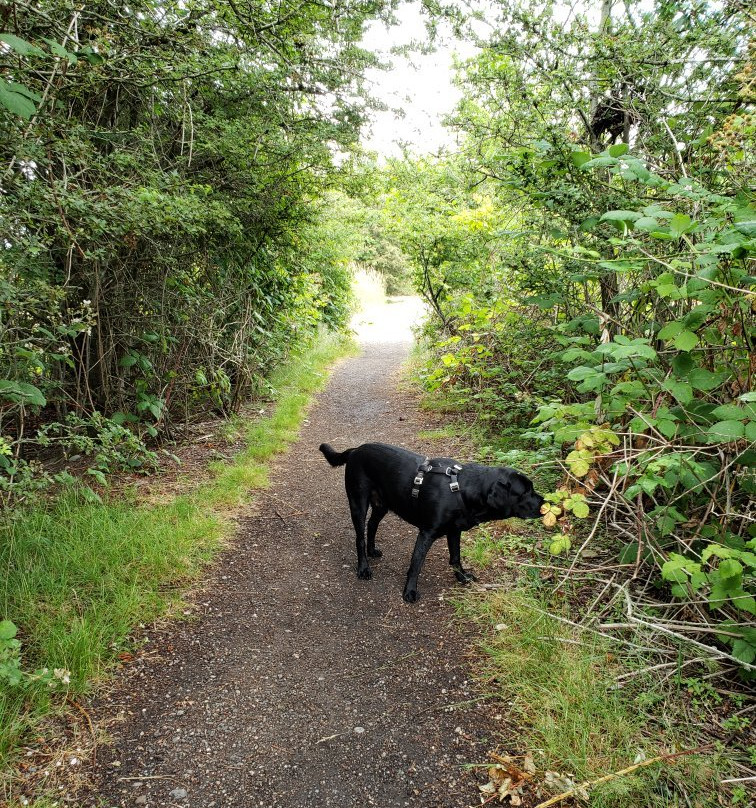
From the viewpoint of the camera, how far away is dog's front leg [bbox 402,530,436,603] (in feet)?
10.5

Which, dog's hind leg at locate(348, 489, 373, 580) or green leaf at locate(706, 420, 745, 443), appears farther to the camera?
dog's hind leg at locate(348, 489, 373, 580)

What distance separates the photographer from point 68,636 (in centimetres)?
249

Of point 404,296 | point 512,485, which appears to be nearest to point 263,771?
Result: point 512,485

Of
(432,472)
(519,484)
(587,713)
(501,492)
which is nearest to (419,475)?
(432,472)

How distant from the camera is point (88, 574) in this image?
118 inches

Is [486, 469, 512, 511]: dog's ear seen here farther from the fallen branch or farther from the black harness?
the fallen branch

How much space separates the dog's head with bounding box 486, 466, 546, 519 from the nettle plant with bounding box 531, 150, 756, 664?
1.71ft

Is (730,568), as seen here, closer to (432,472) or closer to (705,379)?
(705,379)

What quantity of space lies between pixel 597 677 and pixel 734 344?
1966 millimetres

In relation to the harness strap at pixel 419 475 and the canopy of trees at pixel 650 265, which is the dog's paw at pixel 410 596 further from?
the canopy of trees at pixel 650 265

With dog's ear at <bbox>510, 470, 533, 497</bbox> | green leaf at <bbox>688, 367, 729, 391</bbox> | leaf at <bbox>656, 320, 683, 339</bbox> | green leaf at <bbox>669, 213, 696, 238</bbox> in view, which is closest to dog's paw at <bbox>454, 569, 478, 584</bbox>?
dog's ear at <bbox>510, 470, 533, 497</bbox>

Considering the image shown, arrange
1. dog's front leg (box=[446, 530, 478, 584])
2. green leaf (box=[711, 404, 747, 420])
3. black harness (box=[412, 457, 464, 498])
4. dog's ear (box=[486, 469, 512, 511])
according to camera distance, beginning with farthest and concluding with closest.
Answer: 1. dog's front leg (box=[446, 530, 478, 584])
2. black harness (box=[412, 457, 464, 498])
3. dog's ear (box=[486, 469, 512, 511])
4. green leaf (box=[711, 404, 747, 420])

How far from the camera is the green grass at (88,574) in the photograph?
2.40m

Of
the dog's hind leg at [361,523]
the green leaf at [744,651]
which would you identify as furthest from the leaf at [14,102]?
the green leaf at [744,651]
